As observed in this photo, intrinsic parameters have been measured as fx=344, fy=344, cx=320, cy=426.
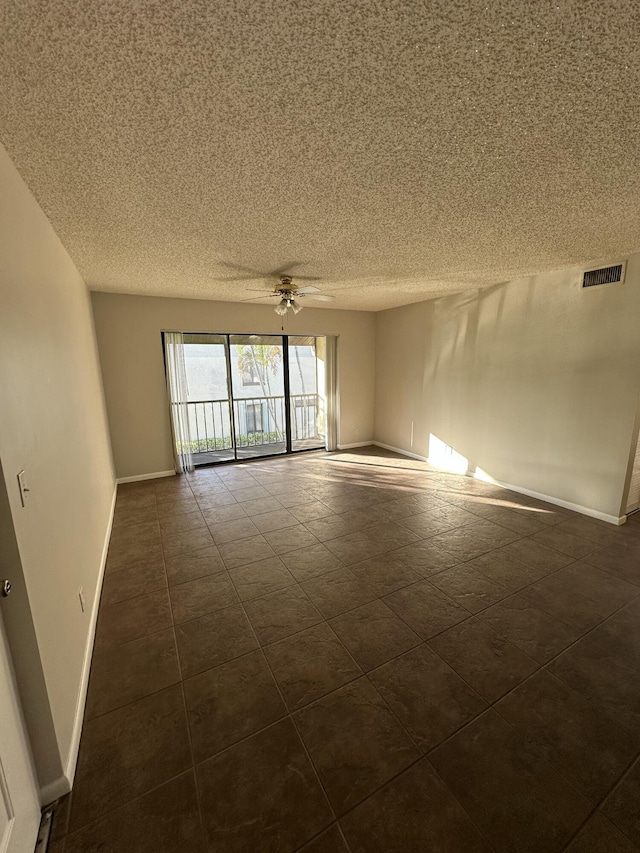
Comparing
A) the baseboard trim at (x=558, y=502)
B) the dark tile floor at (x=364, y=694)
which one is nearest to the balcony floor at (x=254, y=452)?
the baseboard trim at (x=558, y=502)

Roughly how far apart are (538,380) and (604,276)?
1.06m

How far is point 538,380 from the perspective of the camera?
3672mm

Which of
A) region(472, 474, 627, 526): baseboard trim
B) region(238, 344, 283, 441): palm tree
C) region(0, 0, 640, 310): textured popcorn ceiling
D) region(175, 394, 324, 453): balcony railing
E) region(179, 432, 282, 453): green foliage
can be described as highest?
region(0, 0, 640, 310): textured popcorn ceiling

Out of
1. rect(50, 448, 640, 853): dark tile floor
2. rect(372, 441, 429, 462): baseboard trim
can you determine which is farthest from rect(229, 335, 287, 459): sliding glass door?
rect(50, 448, 640, 853): dark tile floor

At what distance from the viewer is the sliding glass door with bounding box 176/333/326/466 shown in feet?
17.6

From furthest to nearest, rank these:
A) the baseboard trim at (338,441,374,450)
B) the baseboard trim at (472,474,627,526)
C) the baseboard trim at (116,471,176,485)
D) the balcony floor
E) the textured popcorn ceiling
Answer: the baseboard trim at (338,441,374,450) < the balcony floor < the baseboard trim at (116,471,176,485) < the baseboard trim at (472,474,627,526) < the textured popcorn ceiling

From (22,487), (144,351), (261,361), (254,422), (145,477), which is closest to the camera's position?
(22,487)

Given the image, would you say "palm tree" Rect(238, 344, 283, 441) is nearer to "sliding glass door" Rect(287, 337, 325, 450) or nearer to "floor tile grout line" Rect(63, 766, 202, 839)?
"sliding glass door" Rect(287, 337, 325, 450)

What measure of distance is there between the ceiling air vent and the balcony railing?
158 inches

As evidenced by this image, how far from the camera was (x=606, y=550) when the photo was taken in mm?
2783

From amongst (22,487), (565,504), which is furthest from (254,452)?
(22,487)

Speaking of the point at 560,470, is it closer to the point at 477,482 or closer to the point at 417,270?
the point at 477,482

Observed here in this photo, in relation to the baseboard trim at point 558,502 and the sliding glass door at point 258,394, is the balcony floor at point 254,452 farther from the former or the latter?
the baseboard trim at point 558,502

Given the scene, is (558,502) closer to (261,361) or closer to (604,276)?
(604,276)
